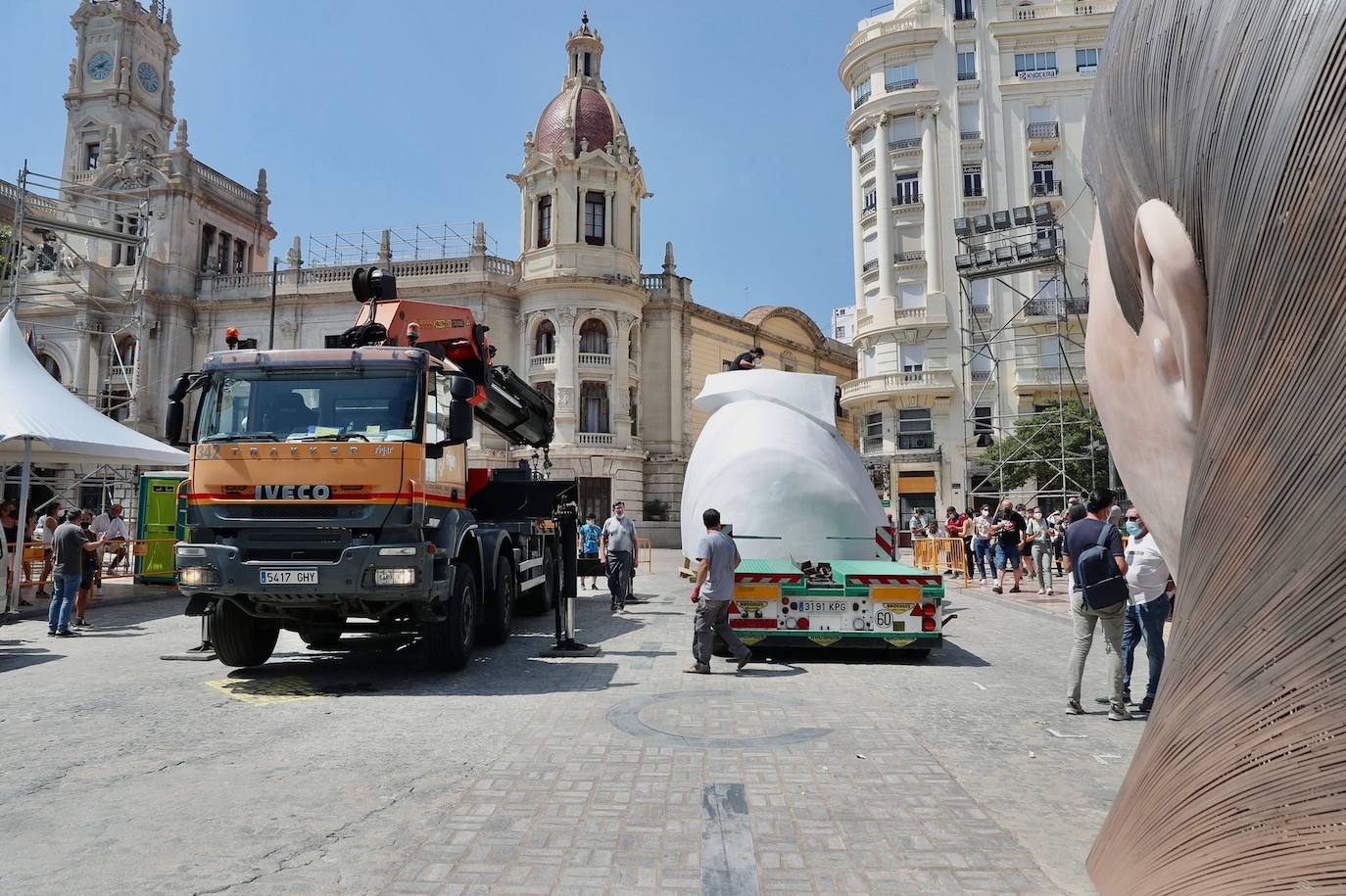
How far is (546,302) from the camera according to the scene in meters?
34.3

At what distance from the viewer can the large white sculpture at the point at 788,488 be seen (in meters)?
10.2

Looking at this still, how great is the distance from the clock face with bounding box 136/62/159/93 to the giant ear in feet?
184

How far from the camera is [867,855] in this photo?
362 centimetres

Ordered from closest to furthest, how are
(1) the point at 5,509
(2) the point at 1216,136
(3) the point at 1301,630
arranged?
(3) the point at 1301,630 < (2) the point at 1216,136 < (1) the point at 5,509

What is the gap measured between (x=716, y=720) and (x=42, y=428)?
12.4 metres

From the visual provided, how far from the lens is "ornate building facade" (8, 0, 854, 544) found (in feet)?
112

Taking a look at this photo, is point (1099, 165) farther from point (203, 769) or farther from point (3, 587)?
point (3, 587)

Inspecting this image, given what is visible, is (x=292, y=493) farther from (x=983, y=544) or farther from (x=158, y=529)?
(x=983, y=544)

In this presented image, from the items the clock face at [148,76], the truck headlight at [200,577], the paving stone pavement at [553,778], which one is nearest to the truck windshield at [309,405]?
the truck headlight at [200,577]

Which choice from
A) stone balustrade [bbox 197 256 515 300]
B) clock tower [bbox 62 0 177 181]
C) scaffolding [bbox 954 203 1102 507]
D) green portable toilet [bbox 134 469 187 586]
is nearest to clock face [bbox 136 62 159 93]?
clock tower [bbox 62 0 177 181]

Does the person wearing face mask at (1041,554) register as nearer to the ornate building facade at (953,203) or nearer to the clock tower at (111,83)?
the ornate building facade at (953,203)

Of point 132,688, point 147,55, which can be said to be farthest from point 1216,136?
point 147,55

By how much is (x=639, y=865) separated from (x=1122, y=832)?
6.52 ft

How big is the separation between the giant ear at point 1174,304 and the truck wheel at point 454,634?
702cm
